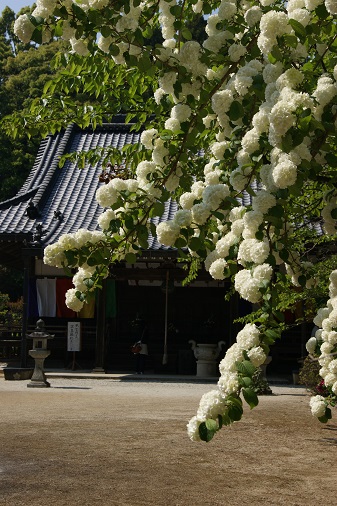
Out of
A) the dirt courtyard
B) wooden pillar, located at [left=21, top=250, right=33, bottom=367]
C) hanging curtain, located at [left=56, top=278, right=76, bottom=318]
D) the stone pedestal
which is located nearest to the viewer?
the dirt courtyard

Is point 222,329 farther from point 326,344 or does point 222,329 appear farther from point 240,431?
point 326,344

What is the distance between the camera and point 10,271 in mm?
31625

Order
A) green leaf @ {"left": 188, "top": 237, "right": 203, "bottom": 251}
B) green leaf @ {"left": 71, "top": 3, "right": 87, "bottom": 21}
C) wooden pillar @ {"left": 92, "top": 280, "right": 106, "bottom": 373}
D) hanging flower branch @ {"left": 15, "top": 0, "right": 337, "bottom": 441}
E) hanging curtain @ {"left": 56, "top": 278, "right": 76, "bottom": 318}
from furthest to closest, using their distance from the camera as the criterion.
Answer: hanging curtain @ {"left": 56, "top": 278, "right": 76, "bottom": 318}
wooden pillar @ {"left": 92, "top": 280, "right": 106, "bottom": 373}
green leaf @ {"left": 188, "top": 237, "right": 203, "bottom": 251}
green leaf @ {"left": 71, "top": 3, "right": 87, "bottom": 21}
hanging flower branch @ {"left": 15, "top": 0, "right": 337, "bottom": 441}

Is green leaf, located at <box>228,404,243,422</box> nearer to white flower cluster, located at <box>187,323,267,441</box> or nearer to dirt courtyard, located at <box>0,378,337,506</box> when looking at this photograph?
white flower cluster, located at <box>187,323,267,441</box>

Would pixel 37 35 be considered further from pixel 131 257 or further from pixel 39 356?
pixel 39 356

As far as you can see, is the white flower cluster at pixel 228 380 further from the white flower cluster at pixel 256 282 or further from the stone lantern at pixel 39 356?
the stone lantern at pixel 39 356

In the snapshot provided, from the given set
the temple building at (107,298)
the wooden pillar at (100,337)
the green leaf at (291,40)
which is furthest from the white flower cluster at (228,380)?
the wooden pillar at (100,337)

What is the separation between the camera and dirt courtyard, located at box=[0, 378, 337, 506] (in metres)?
5.88

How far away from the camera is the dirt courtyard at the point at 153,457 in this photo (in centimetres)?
588

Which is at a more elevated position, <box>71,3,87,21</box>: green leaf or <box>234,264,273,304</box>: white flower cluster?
<box>71,3,87,21</box>: green leaf

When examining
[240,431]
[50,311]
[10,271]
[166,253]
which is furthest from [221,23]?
[10,271]

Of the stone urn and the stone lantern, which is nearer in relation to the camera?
the stone lantern

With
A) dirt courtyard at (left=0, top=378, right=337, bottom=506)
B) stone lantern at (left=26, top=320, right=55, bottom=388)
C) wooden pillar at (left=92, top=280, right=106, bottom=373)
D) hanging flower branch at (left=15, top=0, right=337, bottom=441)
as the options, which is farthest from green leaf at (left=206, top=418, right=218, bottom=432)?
wooden pillar at (left=92, top=280, right=106, bottom=373)

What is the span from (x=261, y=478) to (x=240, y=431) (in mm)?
2610
